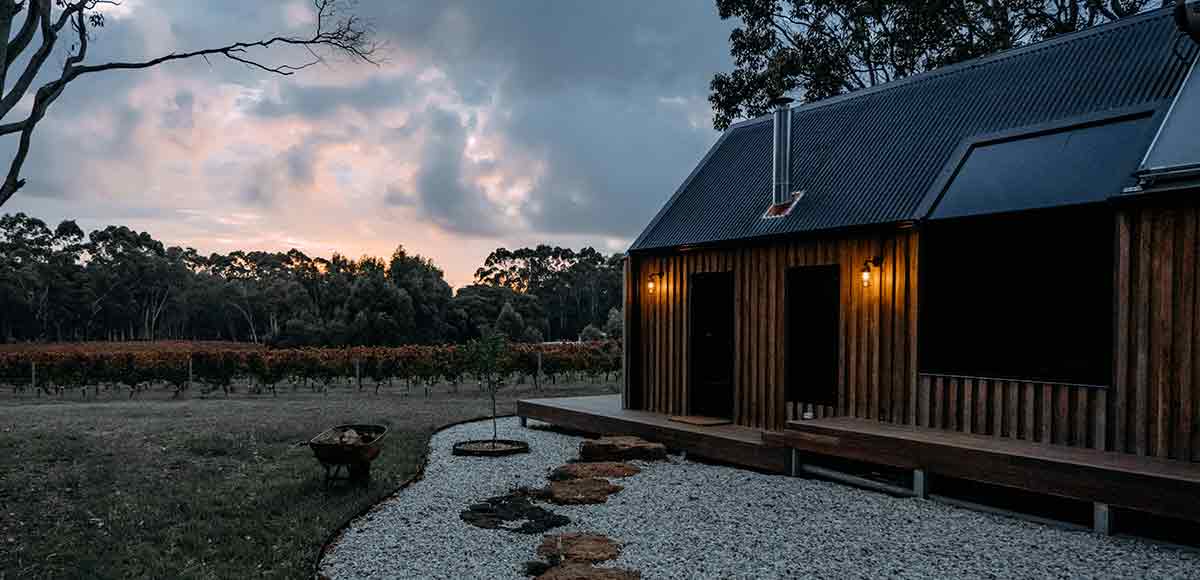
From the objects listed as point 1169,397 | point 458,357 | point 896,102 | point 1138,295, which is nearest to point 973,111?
point 896,102

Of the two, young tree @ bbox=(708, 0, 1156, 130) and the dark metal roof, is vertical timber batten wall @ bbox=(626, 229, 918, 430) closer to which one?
the dark metal roof

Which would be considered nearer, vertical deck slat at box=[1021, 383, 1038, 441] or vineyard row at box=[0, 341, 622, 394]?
vertical deck slat at box=[1021, 383, 1038, 441]

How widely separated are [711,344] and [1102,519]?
5530 millimetres

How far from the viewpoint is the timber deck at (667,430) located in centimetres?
764

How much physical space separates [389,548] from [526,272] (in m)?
59.9

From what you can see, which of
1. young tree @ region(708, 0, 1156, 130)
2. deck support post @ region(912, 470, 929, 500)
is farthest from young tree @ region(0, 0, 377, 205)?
young tree @ region(708, 0, 1156, 130)

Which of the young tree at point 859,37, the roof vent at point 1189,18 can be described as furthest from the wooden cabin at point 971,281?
the young tree at point 859,37

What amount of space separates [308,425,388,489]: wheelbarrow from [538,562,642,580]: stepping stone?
2.97 metres

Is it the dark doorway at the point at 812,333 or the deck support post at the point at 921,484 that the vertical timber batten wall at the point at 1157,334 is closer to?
the deck support post at the point at 921,484

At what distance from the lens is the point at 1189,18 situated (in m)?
6.18

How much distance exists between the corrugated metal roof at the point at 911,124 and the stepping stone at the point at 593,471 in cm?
308

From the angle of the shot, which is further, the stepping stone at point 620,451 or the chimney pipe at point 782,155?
the chimney pipe at point 782,155

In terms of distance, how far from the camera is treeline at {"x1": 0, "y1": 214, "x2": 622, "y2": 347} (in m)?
32.8

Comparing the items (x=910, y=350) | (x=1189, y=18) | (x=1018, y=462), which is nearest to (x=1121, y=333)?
(x=1018, y=462)
